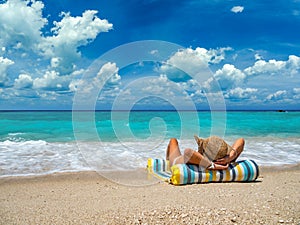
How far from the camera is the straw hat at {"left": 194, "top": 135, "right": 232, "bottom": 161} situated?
6091 mm

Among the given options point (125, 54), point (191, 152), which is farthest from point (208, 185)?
point (125, 54)

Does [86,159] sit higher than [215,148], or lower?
lower

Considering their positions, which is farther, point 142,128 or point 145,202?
point 142,128

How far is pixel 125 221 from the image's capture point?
11.8ft

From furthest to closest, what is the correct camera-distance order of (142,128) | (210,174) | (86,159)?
1. (142,128)
2. (86,159)
3. (210,174)

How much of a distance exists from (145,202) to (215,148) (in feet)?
7.69

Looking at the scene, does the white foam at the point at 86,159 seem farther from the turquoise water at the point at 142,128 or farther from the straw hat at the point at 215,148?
the straw hat at the point at 215,148

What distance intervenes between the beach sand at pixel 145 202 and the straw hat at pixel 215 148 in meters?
0.65

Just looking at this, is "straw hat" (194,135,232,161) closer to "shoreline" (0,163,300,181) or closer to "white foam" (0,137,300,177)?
"shoreline" (0,163,300,181)

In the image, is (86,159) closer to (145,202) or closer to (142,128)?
(145,202)

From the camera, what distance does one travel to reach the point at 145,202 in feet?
14.8

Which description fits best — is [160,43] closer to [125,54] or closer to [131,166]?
[125,54]

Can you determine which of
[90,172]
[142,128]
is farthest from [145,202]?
[142,128]

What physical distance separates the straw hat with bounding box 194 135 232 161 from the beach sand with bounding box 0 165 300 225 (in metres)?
0.65
